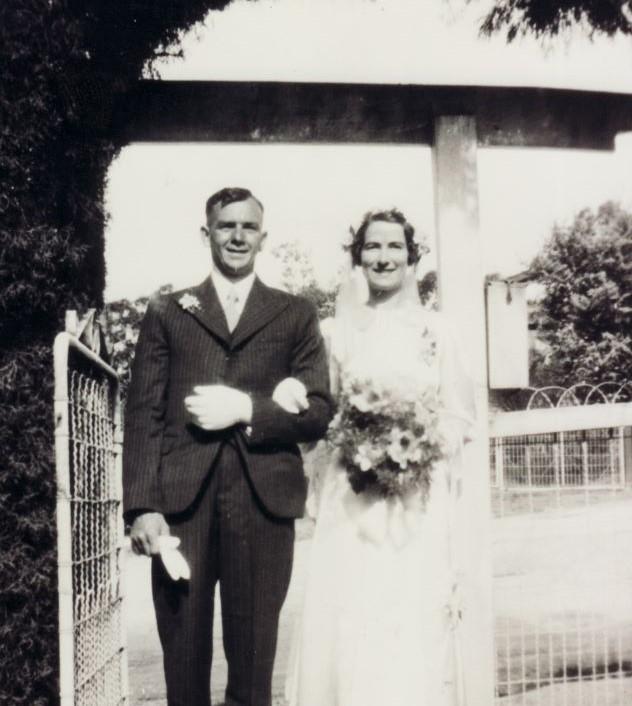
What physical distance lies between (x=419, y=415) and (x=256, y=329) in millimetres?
708

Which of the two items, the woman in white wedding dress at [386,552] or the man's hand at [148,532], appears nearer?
the man's hand at [148,532]

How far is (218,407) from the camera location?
3.20 metres

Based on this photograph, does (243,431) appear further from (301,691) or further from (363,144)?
(363,144)

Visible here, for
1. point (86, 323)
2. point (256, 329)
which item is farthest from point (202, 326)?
point (86, 323)

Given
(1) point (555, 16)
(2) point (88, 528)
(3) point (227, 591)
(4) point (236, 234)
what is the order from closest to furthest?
(3) point (227, 591)
(4) point (236, 234)
(2) point (88, 528)
(1) point (555, 16)

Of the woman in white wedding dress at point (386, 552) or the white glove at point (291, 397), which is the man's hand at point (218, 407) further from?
the woman in white wedding dress at point (386, 552)

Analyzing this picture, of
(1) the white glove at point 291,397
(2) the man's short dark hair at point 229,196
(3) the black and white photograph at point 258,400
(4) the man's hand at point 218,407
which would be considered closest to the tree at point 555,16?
(3) the black and white photograph at point 258,400

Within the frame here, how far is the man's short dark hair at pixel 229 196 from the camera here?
337 centimetres

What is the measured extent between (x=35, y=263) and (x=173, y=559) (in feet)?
4.52

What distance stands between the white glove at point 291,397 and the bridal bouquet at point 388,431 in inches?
13.8

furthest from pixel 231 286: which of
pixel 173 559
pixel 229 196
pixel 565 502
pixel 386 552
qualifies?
pixel 565 502

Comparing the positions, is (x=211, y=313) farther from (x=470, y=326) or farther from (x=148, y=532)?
(x=470, y=326)

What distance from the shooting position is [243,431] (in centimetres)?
331

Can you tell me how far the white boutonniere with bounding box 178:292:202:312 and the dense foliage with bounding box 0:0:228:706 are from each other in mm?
718
